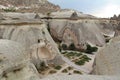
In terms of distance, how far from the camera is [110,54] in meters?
14.2

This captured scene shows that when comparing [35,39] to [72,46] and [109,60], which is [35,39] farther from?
[72,46]

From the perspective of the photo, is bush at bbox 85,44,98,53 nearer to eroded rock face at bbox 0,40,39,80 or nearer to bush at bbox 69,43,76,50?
bush at bbox 69,43,76,50

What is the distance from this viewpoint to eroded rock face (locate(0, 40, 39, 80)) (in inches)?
399

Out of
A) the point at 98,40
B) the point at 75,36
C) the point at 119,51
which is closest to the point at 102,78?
the point at 119,51

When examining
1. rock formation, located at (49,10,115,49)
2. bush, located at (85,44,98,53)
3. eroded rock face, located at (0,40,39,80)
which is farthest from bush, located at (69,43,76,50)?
eroded rock face, located at (0,40,39,80)

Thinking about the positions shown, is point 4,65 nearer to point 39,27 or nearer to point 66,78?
point 66,78

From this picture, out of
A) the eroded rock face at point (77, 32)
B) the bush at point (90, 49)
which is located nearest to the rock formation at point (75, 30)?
the eroded rock face at point (77, 32)

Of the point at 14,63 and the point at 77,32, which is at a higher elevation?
the point at 14,63

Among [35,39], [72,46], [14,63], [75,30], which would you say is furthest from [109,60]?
[75,30]

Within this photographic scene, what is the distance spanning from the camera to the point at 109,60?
14.0 metres

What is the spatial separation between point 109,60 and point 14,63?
5644 millimetres

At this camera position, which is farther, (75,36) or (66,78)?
(75,36)

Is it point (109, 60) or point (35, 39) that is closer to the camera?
point (109, 60)

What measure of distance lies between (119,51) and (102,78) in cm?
560
